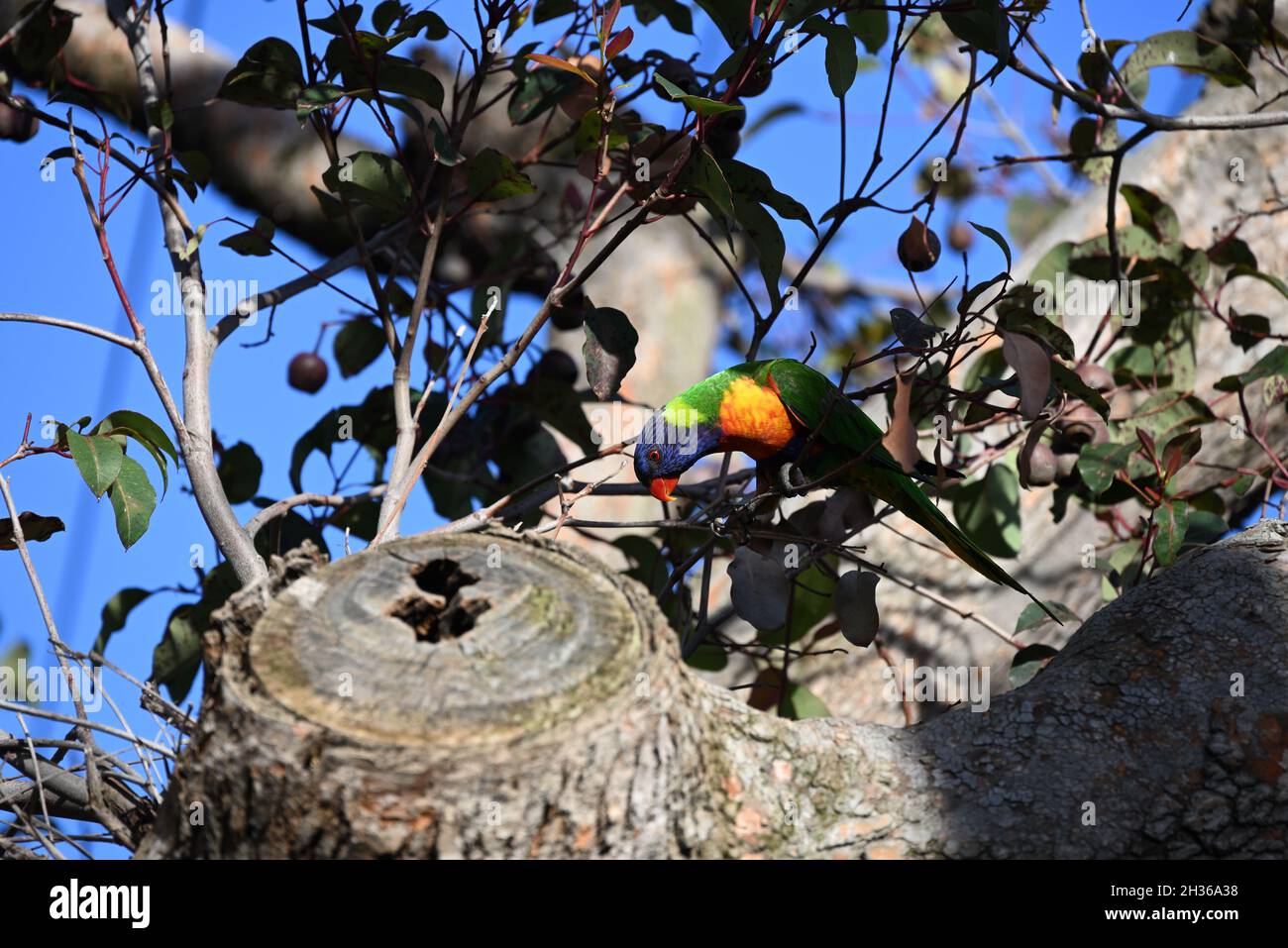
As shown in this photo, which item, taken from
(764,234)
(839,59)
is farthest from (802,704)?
(839,59)

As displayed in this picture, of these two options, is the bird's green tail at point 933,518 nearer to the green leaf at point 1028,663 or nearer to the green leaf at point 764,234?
the green leaf at point 1028,663

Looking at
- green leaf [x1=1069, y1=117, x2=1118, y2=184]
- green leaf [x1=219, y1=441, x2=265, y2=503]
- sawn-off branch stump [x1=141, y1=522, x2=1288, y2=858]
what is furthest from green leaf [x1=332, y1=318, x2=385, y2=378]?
green leaf [x1=1069, y1=117, x2=1118, y2=184]

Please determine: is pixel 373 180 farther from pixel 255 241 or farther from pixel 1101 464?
pixel 1101 464

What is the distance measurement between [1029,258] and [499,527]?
2.49 meters

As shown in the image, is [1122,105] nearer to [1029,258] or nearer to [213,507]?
[1029,258]

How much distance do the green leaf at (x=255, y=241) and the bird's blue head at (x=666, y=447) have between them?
90 cm

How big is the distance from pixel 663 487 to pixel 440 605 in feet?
3.95

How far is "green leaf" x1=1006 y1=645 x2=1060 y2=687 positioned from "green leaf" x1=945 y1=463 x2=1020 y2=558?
0.37m

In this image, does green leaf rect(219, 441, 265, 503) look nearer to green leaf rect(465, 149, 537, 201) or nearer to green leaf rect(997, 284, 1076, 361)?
green leaf rect(465, 149, 537, 201)

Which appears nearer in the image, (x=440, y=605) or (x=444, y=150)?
(x=440, y=605)

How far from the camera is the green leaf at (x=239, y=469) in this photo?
104 inches

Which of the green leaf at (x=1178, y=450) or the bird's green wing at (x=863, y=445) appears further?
the bird's green wing at (x=863, y=445)

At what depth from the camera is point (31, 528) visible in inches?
80.4

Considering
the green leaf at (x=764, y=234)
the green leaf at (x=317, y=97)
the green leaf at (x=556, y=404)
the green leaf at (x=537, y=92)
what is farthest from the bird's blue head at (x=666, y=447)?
the green leaf at (x=317, y=97)
